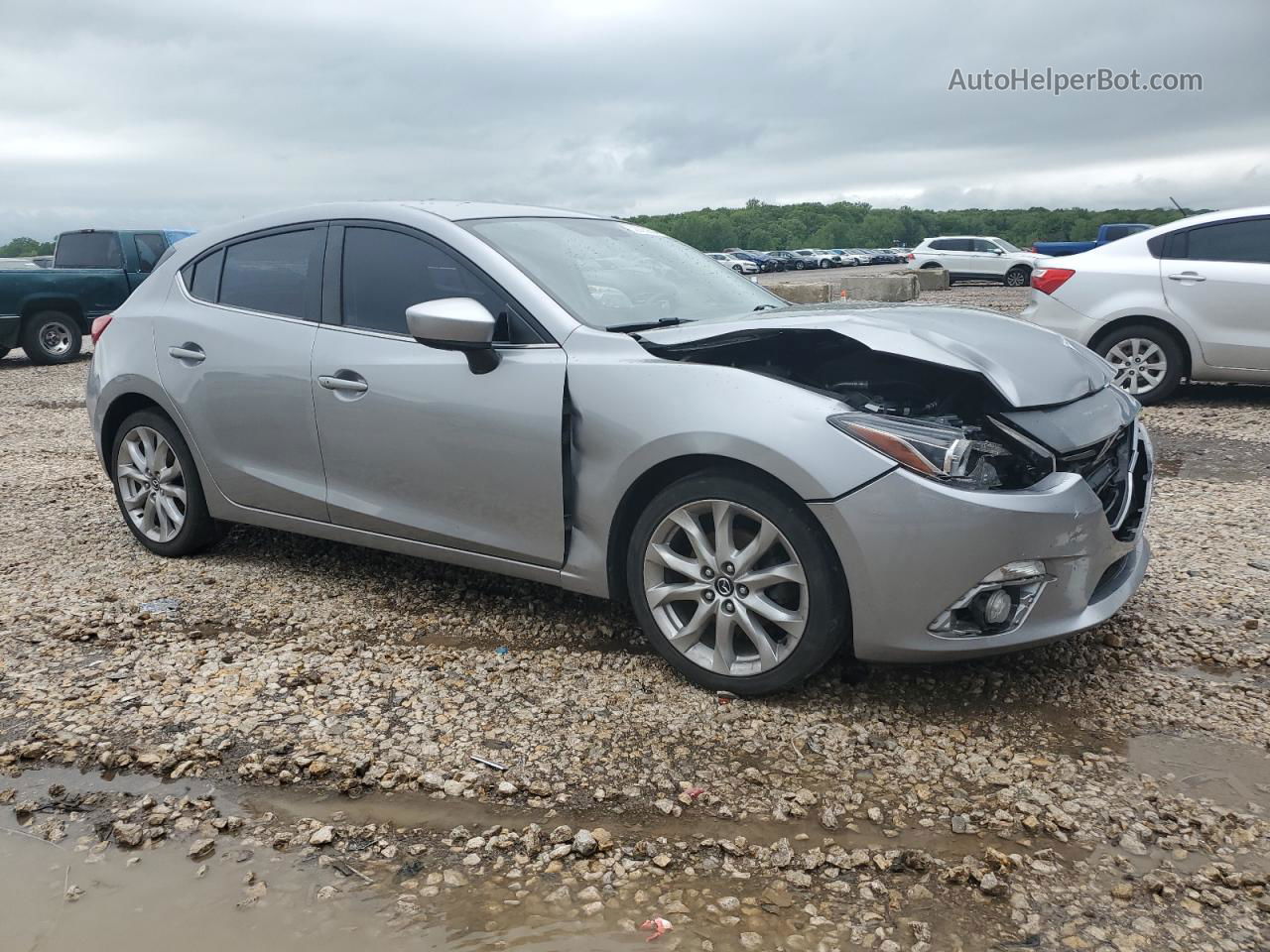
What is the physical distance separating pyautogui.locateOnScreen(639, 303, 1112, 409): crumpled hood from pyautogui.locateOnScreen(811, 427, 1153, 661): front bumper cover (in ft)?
1.24

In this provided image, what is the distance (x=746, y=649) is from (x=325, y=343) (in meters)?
2.09

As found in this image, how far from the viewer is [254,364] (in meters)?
4.47

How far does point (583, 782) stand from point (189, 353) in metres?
2.88

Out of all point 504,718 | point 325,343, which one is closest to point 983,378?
point 504,718

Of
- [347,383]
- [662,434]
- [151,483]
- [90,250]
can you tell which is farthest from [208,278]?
[90,250]

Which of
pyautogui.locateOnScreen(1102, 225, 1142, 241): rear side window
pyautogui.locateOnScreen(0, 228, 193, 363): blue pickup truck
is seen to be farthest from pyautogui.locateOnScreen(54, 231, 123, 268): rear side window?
pyautogui.locateOnScreen(1102, 225, 1142, 241): rear side window

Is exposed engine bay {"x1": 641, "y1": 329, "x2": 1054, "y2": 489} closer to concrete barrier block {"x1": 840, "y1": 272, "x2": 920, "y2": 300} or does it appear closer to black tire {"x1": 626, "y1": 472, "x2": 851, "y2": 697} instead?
black tire {"x1": 626, "y1": 472, "x2": 851, "y2": 697}

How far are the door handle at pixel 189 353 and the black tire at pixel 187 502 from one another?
34 centimetres

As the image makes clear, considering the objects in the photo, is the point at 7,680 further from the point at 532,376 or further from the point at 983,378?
the point at 983,378

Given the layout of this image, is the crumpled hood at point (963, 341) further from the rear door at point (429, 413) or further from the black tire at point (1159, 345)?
the black tire at point (1159, 345)

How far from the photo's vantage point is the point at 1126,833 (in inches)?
106

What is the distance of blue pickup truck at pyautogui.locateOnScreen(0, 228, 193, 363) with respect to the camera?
14.3m

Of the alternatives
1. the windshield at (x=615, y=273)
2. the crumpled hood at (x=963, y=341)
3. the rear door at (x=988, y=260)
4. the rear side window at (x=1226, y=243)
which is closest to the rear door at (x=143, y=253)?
the windshield at (x=615, y=273)

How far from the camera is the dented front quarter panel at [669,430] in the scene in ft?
10.4
